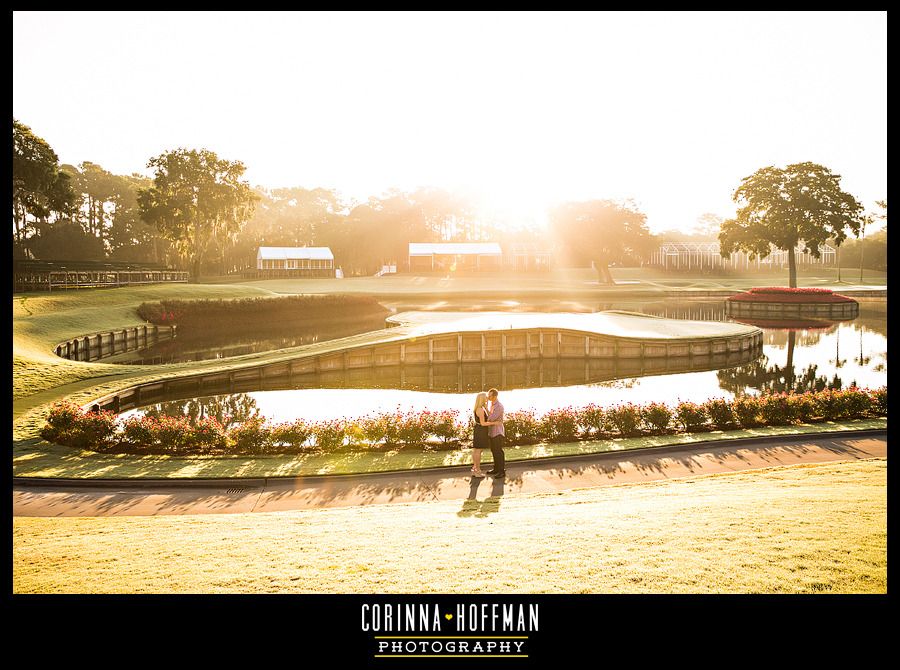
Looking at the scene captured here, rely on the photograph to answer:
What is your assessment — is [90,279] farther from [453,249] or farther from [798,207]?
[798,207]

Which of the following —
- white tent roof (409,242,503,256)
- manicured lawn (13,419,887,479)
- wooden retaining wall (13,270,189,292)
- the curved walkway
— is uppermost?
white tent roof (409,242,503,256)

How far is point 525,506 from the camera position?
40.2 feet

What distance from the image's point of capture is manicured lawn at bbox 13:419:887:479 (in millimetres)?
15383

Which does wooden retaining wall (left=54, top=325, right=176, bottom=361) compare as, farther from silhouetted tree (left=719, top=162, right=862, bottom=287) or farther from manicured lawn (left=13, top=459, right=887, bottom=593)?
silhouetted tree (left=719, top=162, right=862, bottom=287)

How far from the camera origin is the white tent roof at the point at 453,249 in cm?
10453

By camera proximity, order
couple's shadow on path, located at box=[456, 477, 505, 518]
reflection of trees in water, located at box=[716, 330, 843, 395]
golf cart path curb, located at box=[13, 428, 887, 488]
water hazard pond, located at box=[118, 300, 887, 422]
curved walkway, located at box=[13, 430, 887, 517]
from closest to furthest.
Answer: couple's shadow on path, located at box=[456, 477, 505, 518], curved walkway, located at box=[13, 430, 887, 517], golf cart path curb, located at box=[13, 428, 887, 488], water hazard pond, located at box=[118, 300, 887, 422], reflection of trees in water, located at box=[716, 330, 843, 395]

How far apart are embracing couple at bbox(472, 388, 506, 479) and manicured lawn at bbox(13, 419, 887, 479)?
1277 millimetres

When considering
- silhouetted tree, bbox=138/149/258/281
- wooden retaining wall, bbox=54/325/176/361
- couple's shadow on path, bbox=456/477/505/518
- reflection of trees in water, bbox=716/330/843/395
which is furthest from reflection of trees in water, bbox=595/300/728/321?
couple's shadow on path, bbox=456/477/505/518

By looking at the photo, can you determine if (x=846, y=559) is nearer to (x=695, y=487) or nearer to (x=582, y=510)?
(x=582, y=510)

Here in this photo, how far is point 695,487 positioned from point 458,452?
651 centimetres

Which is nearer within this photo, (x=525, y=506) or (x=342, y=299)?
(x=525, y=506)

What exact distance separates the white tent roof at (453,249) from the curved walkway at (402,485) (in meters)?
88.9
